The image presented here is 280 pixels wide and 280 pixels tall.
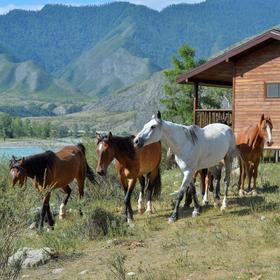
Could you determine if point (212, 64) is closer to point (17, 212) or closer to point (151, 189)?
point (151, 189)

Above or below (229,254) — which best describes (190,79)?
above

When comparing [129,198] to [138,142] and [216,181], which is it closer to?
[138,142]

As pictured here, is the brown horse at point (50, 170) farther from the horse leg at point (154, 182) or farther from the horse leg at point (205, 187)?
the horse leg at point (205, 187)

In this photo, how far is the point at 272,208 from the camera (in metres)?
11.0

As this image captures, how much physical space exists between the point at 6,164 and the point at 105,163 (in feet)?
25.8

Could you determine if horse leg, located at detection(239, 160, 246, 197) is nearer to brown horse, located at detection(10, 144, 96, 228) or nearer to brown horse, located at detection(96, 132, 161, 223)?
brown horse, located at detection(96, 132, 161, 223)

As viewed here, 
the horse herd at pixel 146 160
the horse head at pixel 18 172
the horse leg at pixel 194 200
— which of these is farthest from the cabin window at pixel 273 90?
the horse head at pixel 18 172

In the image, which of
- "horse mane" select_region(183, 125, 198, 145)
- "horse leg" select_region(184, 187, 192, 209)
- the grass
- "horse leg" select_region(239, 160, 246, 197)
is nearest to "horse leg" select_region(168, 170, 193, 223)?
the grass

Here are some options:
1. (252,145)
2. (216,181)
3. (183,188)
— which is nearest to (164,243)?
(183,188)

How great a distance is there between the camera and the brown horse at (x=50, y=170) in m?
10.6

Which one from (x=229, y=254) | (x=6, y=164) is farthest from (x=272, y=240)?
(x=6, y=164)

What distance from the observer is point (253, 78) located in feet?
75.2

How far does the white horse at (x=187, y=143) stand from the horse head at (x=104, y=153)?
675 millimetres

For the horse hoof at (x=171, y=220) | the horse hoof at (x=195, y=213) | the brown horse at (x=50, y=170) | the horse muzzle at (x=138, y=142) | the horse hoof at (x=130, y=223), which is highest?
the horse muzzle at (x=138, y=142)
